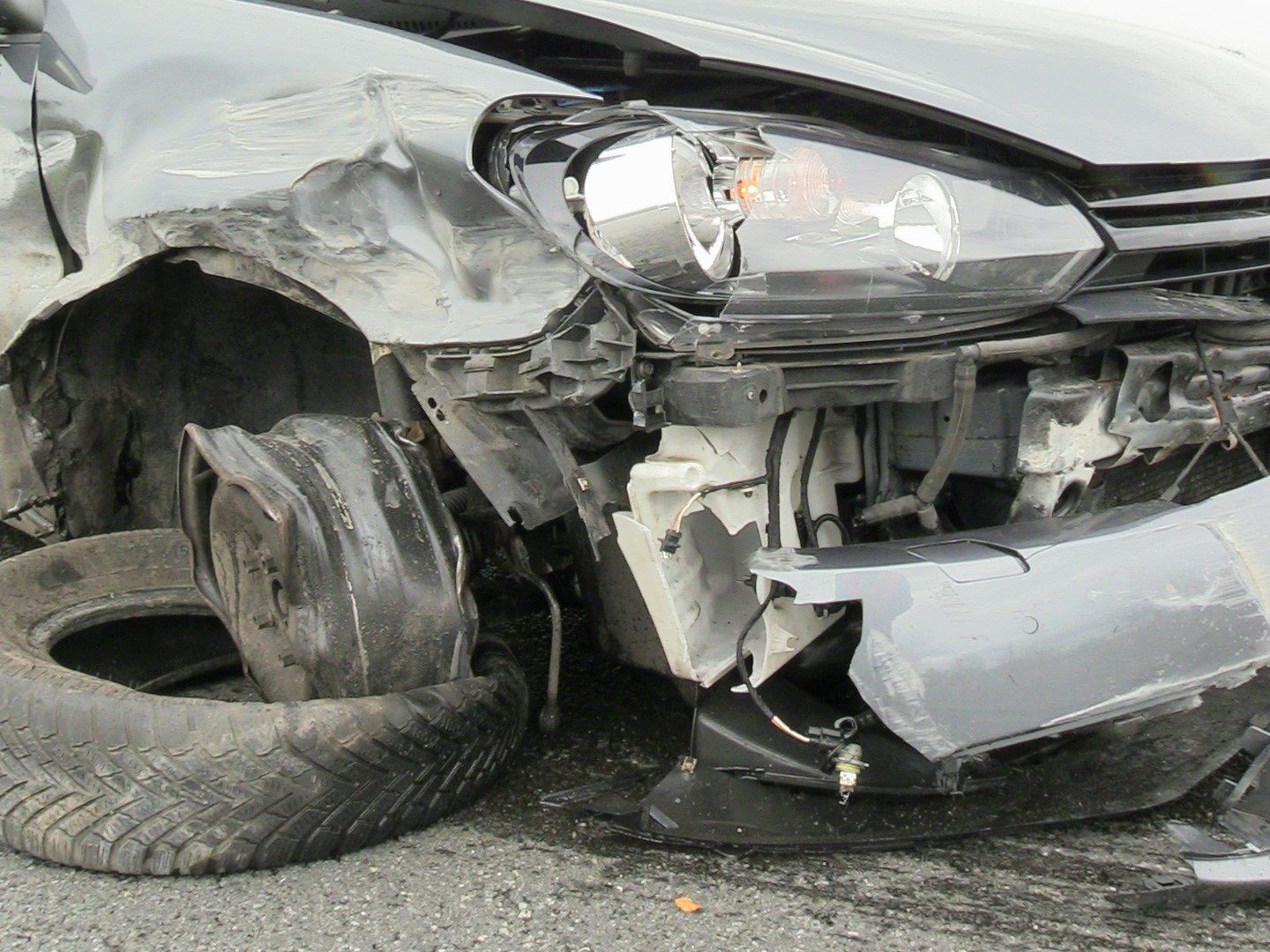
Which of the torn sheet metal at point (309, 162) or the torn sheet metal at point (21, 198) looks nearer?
the torn sheet metal at point (309, 162)

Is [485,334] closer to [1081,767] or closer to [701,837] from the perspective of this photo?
[701,837]

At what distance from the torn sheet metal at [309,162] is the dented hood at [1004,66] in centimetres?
29

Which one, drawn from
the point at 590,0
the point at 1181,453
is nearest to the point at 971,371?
the point at 1181,453

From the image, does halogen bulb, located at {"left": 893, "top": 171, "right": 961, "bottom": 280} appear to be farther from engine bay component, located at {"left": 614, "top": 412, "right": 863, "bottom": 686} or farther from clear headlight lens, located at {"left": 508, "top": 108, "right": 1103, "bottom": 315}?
engine bay component, located at {"left": 614, "top": 412, "right": 863, "bottom": 686}

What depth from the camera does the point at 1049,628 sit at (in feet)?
5.48

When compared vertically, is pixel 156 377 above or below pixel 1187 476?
below

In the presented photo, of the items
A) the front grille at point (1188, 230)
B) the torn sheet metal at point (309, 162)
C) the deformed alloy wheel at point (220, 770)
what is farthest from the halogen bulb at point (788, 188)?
the deformed alloy wheel at point (220, 770)

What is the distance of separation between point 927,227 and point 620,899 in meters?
1.08

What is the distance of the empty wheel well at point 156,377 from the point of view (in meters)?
2.56

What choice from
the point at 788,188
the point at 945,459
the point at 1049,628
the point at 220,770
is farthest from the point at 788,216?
the point at 220,770

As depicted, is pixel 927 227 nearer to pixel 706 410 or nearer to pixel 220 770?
pixel 706 410

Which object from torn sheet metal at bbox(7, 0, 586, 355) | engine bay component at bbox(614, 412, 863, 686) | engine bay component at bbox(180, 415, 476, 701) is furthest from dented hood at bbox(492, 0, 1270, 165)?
engine bay component at bbox(180, 415, 476, 701)

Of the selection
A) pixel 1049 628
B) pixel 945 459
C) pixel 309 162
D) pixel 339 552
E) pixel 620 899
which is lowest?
pixel 620 899

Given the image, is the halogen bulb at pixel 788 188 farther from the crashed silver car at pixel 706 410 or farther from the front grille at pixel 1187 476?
the front grille at pixel 1187 476
